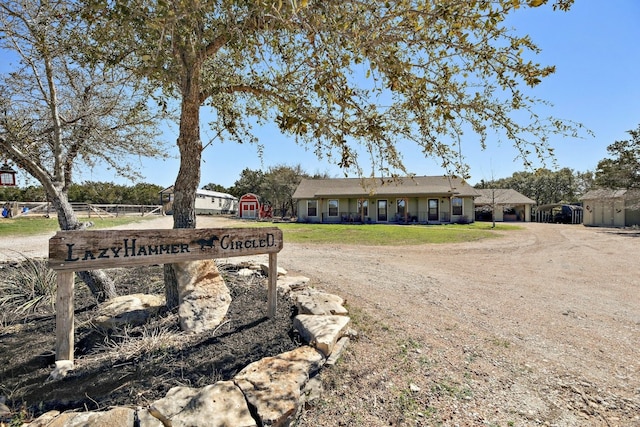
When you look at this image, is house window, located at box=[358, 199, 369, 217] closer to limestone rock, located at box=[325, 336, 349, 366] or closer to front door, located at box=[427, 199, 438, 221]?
front door, located at box=[427, 199, 438, 221]


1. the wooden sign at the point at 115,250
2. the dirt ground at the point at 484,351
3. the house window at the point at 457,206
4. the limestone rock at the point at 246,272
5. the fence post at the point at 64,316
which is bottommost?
the dirt ground at the point at 484,351

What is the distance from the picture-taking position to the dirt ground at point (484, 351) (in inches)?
93.8

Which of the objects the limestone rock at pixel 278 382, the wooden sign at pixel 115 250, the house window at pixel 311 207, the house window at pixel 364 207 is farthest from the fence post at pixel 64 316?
the house window at pixel 311 207

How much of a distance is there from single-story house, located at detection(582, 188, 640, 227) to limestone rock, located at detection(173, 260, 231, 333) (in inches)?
1264

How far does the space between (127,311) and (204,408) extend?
2015 millimetres

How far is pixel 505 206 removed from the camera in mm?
35719

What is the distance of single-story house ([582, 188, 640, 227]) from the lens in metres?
27.0

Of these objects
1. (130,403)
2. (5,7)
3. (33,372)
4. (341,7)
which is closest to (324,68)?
(341,7)

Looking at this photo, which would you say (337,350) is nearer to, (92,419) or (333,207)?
(92,419)

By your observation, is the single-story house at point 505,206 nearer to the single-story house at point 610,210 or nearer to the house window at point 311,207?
the single-story house at point 610,210

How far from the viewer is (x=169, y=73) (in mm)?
3098

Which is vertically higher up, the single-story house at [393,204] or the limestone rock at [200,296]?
the single-story house at [393,204]

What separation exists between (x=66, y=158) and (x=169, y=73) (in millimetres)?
2758

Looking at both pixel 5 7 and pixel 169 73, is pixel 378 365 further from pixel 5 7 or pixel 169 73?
pixel 5 7
